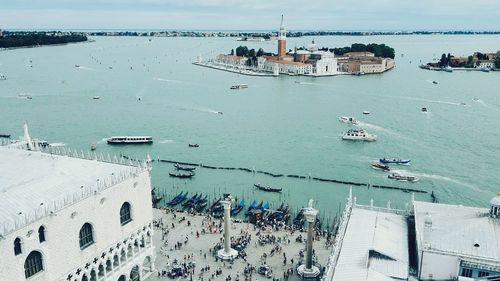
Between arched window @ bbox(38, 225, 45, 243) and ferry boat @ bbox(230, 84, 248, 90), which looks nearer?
arched window @ bbox(38, 225, 45, 243)

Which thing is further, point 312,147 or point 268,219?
point 312,147

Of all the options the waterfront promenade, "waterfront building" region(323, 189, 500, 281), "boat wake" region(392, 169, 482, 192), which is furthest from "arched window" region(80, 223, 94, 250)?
"boat wake" region(392, 169, 482, 192)

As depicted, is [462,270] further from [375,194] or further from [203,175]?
[203,175]

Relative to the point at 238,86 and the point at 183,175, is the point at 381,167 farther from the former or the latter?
the point at 238,86

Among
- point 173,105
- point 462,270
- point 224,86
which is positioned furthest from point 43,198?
point 224,86

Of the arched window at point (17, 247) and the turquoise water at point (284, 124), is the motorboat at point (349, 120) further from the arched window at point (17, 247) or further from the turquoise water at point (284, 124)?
the arched window at point (17, 247)

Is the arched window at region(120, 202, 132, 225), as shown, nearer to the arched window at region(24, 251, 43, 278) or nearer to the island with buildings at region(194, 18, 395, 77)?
the arched window at region(24, 251, 43, 278)
